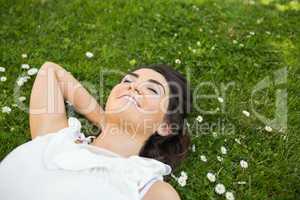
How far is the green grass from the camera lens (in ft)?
13.4

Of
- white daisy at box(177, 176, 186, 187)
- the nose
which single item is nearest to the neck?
the nose

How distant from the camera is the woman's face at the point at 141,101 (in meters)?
3.32

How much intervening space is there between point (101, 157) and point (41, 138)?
1.45 ft

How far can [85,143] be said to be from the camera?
3492 millimetres

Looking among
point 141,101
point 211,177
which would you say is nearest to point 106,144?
point 141,101

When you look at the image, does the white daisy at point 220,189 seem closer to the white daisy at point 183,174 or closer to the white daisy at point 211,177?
the white daisy at point 211,177

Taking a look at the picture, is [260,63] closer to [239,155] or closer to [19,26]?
[239,155]

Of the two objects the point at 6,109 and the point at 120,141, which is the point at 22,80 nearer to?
the point at 6,109

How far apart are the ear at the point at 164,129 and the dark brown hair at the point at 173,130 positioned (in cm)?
3

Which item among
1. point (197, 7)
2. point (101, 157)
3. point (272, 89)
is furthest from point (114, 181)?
point (197, 7)

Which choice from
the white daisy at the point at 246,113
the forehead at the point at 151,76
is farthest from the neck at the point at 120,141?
the white daisy at the point at 246,113

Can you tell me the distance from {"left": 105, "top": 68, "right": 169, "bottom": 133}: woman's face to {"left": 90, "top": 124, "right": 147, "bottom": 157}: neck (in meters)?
0.08

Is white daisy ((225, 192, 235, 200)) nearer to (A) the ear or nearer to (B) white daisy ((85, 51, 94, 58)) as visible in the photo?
(A) the ear

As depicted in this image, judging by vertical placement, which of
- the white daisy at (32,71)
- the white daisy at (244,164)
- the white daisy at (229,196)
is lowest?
the white daisy at (229,196)
